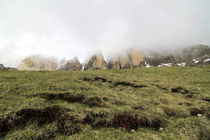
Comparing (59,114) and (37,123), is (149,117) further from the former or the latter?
(37,123)

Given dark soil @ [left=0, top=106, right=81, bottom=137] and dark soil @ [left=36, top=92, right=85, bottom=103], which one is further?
dark soil @ [left=36, top=92, right=85, bottom=103]

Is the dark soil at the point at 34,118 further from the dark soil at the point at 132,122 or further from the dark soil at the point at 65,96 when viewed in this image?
the dark soil at the point at 132,122

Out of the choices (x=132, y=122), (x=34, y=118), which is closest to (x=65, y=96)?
(x=34, y=118)

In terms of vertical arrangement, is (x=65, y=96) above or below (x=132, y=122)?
above

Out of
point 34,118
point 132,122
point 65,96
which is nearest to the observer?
point 34,118

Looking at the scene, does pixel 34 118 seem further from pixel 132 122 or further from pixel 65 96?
pixel 132 122

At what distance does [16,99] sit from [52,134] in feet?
17.8

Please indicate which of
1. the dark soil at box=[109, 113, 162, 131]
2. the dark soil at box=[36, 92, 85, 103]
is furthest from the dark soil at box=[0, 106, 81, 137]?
the dark soil at box=[109, 113, 162, 131]

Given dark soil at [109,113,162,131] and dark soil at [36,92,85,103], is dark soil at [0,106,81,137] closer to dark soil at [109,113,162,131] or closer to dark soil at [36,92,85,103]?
dark soil at [36,92,85,103]

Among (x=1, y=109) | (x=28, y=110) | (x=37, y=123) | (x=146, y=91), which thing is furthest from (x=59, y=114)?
(x=146, y=91)

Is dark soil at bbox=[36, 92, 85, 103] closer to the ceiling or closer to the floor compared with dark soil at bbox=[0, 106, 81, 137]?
closer to the ceiling

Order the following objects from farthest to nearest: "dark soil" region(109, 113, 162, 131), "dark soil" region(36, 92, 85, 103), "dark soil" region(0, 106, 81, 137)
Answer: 1. "dark soil" region(36, 92, 85, 103)
2. "dark soil" region(109, 113, 162, 131)
3. "dark soil" region(0, 106, 81, 137)

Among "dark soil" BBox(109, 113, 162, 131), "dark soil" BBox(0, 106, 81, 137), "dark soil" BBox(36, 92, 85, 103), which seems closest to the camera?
"dark soil" BBox(0, 106, 81, 137)

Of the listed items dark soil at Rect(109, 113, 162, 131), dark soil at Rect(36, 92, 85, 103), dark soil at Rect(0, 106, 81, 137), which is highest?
dark soil at Rect(36, 92, 85, 103)
